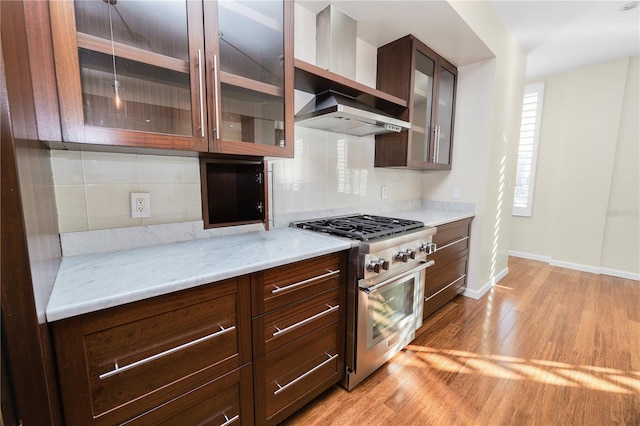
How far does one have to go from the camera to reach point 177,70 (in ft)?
3.53

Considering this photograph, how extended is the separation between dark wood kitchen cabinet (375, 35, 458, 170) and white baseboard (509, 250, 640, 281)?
103 inches

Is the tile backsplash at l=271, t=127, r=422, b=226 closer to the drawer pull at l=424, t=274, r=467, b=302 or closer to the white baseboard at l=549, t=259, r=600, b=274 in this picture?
the drawer pull at l=424, t=274, r=467, b=302

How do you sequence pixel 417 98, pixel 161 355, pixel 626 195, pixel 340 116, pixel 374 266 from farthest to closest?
pixel 626 195
pixel 417 98
pixel 340 116
pixel 374 266
pixel 161 355

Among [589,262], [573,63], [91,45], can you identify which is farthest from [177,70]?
[589,262]

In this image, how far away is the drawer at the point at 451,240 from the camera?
2.26 m

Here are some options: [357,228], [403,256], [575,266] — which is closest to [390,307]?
[403,256]

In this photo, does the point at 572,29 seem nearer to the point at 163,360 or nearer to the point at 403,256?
the point at 403,256

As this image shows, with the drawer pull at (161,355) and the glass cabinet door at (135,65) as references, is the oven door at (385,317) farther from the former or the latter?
the glass cabinet door at (135,65)

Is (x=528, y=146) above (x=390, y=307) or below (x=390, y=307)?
above

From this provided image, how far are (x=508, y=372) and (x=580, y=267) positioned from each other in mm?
3060

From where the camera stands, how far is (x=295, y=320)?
1244mm

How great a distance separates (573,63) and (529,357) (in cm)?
362

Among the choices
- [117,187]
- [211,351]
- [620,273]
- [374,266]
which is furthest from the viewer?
[620,273]

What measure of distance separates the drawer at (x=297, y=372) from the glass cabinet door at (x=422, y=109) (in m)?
1.72
